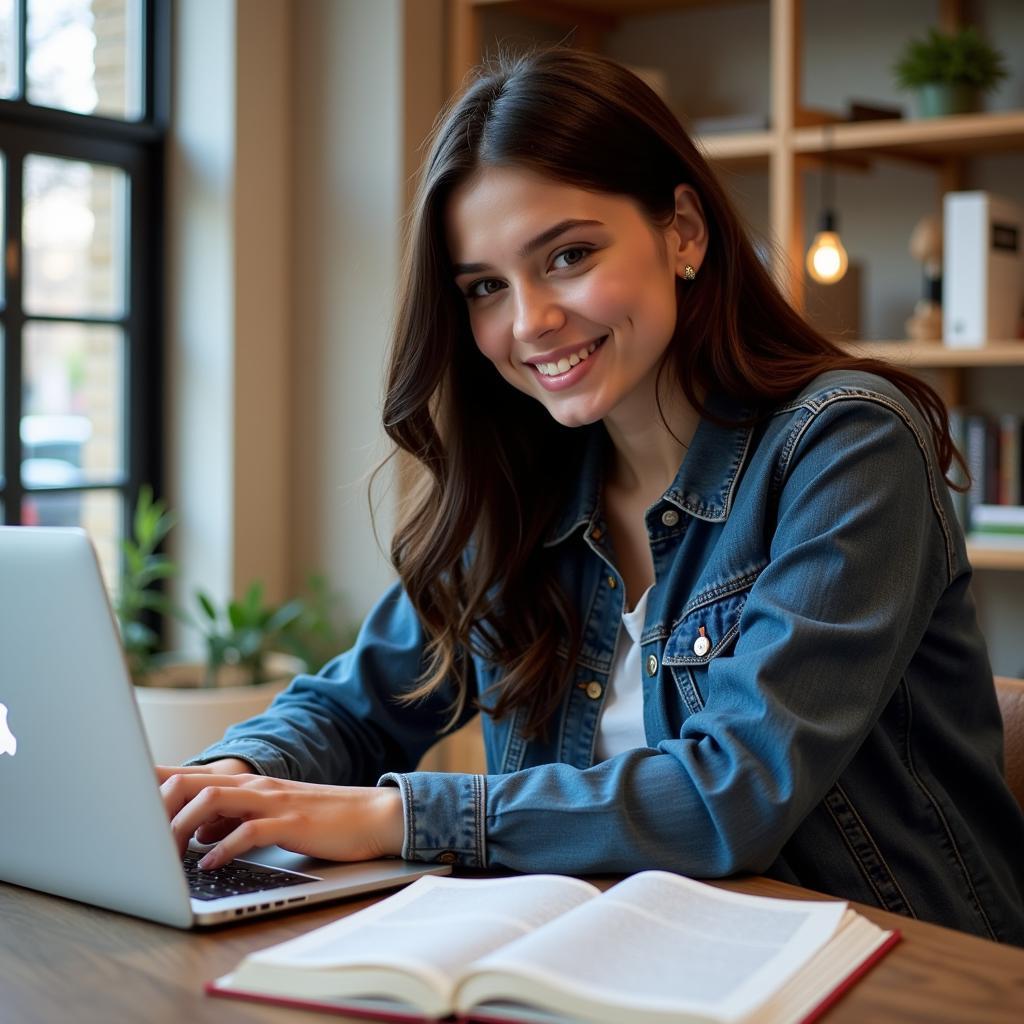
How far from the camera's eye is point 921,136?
9.59ft

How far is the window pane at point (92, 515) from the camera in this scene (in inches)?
132

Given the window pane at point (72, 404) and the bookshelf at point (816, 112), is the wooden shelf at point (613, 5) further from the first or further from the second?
the window pane at point (72, 404)

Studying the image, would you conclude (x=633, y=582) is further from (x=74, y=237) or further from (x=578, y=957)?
(x=74, y=237)

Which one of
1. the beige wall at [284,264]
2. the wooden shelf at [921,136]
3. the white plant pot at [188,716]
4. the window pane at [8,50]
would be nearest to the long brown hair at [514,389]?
the white plant pot at [188,716]

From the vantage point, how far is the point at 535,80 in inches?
55.2

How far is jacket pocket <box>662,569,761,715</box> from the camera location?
132 centimetres

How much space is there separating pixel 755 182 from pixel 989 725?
7.84 feet

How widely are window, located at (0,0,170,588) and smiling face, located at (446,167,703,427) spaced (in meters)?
2.10

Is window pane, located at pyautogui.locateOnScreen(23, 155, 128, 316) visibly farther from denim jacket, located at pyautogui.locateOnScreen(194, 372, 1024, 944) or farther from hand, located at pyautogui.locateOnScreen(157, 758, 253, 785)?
hand, located at pyautogui.locateOnScreen(157, 758, 253, 785)

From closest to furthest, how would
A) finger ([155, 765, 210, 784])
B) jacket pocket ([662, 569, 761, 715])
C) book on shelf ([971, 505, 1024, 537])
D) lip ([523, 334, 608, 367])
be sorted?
finger ([155, 765, 210, 784]) → jacket pocket ([662, 569, 761, 715]) → lip ([523, 334, 608, 367]) → book on shelf ([971, 505, 1024, 537])

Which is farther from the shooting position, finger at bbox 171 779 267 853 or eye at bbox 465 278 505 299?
eye at bbox 465 278 505 299

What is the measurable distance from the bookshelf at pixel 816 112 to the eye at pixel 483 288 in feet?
4.29

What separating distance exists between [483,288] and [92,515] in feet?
7.47

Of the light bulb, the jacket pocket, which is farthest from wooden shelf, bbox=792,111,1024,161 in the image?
the jacket pocket
